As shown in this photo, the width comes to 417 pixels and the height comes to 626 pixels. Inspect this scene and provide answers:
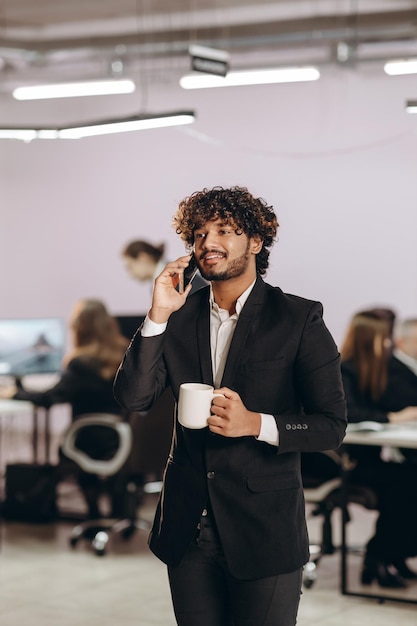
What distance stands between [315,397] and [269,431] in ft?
0.41

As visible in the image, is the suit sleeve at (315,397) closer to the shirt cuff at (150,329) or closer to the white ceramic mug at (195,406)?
the white ceramic mug at (195,406)

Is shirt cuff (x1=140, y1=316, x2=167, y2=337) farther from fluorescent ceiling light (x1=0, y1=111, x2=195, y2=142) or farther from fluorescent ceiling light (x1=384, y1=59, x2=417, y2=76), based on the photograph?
fluorescent ceiling light (x1=0, y1=111, x2=195, y2=142)

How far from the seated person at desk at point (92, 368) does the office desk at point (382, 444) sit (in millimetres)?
1493

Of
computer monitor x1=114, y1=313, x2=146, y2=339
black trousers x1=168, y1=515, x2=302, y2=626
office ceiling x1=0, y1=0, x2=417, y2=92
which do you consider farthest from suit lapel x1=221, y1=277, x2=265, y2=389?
office ceiling x1=0, y1=0, x2=417, y2=92

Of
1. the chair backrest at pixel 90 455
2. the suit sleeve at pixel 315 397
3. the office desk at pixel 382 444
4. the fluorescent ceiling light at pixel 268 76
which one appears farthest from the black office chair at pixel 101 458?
the suit sleeve at pixel 315 397

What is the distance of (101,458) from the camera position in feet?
18.0

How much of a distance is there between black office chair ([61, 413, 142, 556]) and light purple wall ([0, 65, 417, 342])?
321 centimetres

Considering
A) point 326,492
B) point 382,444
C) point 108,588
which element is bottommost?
point 108,588

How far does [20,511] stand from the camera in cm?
615

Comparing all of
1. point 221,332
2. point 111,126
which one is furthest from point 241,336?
point 111,126

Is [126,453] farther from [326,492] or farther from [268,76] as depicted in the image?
[268,76]

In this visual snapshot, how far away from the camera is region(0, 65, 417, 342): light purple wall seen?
8250 mm

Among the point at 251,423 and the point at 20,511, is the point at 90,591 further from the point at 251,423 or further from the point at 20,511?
the point at 251,423

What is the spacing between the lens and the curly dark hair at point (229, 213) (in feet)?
6.61
